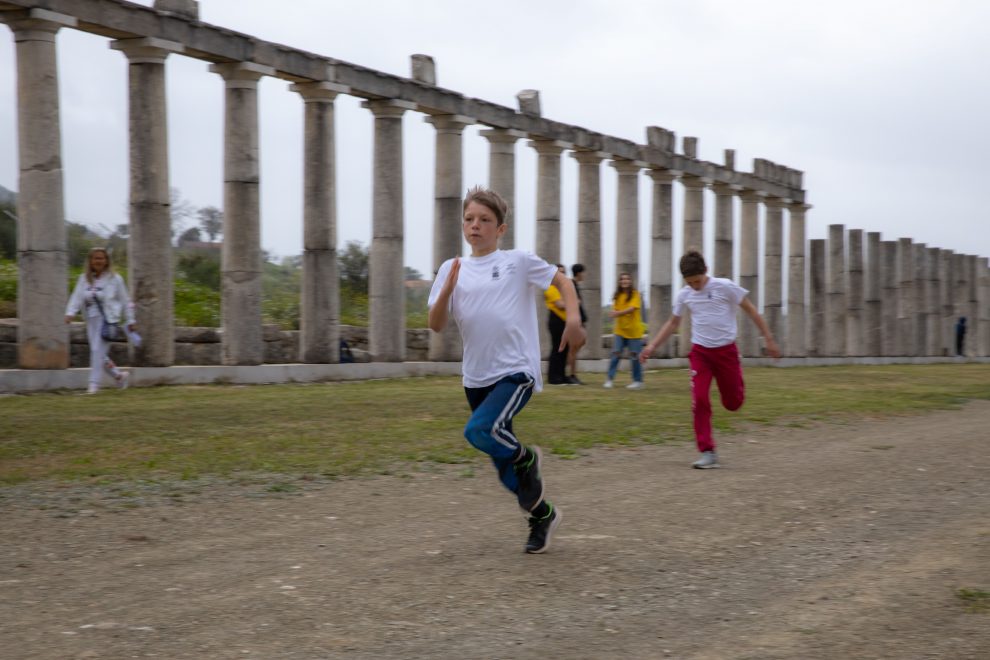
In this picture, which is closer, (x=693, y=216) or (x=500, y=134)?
(x=500, y=134)

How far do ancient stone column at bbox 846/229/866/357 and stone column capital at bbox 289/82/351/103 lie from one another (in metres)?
27.9

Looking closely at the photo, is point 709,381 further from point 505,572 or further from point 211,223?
point 211,223

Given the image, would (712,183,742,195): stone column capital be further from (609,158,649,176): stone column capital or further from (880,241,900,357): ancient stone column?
(880,241,900,357): ancient stone column

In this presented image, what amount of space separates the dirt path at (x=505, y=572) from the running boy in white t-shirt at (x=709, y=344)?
82 cm

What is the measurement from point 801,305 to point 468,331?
3525 centimetres

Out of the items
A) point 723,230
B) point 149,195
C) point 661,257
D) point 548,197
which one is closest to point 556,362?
point 149,195

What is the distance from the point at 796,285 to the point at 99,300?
29.1 meters

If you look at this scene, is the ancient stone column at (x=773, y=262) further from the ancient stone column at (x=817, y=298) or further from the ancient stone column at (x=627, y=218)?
the ancient stone column at (x=627, y=218)

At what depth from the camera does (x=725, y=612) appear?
515 cm

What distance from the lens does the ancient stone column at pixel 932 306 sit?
5375 cm

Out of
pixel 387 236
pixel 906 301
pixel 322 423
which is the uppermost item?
pixel 387 236

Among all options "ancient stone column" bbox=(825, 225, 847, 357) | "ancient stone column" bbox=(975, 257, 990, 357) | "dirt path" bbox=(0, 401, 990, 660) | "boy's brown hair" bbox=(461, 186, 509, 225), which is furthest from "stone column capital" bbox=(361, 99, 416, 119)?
"ancient stone column" bbox=(975, 257, 990, 357)

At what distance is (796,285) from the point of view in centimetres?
4075

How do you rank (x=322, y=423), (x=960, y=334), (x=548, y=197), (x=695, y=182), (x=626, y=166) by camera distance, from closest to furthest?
(x=322, y=423) < (x=548, y=197) < (x=626, y=166) < (x=695, y=182) < (x=960, y=334)
